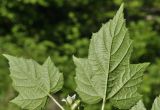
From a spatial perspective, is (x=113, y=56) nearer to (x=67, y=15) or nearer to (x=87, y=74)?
(x=87, y=74)

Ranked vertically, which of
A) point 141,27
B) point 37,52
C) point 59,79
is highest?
point 59,79

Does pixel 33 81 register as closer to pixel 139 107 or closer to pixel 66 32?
pixel 139 107

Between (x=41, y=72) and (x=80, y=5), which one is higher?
(x=41, y=72)

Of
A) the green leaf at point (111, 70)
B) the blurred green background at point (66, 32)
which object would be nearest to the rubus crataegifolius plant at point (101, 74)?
the green leaf at point (111, 70)

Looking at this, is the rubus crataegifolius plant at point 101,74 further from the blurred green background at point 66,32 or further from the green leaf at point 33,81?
the blurred green background at point 66,32

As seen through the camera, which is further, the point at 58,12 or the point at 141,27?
the point at 58,12

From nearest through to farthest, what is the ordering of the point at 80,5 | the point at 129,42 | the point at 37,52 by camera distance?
the point at 129,42, the point at 37,52, the point at 80,5

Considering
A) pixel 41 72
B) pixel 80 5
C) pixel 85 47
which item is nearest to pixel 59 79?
pixel 41 72
